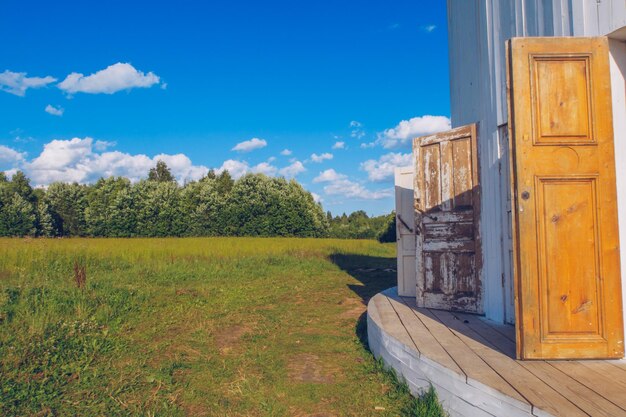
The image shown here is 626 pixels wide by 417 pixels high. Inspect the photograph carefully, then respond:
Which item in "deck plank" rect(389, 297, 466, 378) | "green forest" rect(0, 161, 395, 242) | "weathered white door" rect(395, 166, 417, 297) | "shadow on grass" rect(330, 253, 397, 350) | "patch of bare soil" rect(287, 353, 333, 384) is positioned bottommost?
"patch of bare soil" rect(287, 353, 333, 384)

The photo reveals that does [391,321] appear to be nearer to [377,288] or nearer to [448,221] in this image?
[448,221]

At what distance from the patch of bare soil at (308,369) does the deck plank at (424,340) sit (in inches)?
36.3

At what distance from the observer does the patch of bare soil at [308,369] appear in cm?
427

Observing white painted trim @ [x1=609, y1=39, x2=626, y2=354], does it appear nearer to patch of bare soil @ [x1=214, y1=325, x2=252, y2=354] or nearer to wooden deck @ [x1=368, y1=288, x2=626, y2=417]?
wooden deck @ [x1=368, y1=288, x2=626, y2=417]

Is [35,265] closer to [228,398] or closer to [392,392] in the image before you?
[228,398]

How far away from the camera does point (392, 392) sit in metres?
3.68

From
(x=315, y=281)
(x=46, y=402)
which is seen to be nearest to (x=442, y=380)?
(x=46, y=402)

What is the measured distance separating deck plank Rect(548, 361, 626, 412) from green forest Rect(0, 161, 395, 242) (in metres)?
32.2

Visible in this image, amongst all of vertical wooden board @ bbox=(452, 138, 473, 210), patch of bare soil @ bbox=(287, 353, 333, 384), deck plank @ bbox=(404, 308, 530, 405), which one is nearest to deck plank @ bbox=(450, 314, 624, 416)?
deck plank @ bbox=(404, 308, 530, 405)

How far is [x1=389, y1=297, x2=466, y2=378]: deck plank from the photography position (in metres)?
3.14

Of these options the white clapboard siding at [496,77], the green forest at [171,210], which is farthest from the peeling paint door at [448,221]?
the green forest at [171,210]

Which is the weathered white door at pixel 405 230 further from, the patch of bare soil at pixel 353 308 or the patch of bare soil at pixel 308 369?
the patch of bare soil at pixel 308 369

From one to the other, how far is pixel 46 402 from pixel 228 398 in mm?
1461

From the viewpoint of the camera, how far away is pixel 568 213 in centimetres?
306
